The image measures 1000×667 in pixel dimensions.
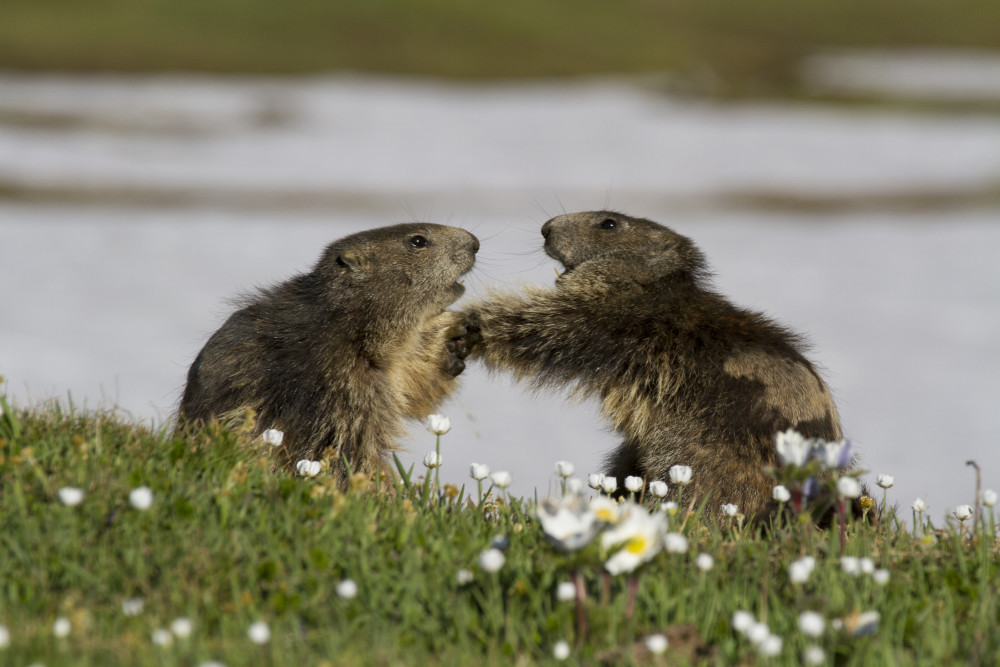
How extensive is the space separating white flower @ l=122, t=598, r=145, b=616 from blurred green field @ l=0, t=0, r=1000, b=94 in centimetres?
3323

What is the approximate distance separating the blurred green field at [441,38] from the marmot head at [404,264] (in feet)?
99.1

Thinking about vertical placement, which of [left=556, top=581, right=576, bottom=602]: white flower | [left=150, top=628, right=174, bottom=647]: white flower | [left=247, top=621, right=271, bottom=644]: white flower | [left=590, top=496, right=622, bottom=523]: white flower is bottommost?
[left=150, top=628, right=174, bottom=647]: white flower

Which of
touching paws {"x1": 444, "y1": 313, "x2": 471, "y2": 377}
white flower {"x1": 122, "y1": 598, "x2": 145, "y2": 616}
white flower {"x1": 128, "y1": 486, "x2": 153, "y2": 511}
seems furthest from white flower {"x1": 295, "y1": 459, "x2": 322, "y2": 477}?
touching paws {"x1": 444, "y1": 313, "x2": 471, "y2": 377}

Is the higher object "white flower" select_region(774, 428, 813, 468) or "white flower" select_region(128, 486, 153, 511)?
"white flower" select_region(774, 428, 813, 468)

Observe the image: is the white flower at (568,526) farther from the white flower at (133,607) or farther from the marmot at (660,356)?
the marmot at (660,356)

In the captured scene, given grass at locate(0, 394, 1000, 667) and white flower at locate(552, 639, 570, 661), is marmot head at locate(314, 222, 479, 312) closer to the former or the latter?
grass at locate(0, 394, 1000, 667)

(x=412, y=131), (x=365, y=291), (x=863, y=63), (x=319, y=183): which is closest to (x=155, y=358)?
(x=365, y=291)

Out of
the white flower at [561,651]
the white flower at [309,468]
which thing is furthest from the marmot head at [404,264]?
the white flower at [561,651]

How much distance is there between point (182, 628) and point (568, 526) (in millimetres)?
1121

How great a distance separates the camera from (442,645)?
338cm

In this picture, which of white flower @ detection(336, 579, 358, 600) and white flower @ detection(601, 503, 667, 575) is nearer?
white flower @ detection(601, 503, 667, 575)

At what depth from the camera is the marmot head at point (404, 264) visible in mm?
6176

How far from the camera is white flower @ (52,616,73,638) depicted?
308 cm

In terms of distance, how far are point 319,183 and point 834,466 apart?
21.8 meters
